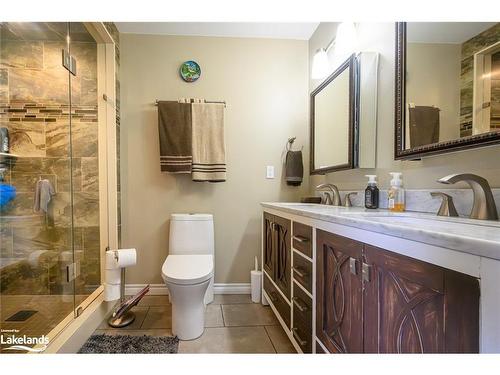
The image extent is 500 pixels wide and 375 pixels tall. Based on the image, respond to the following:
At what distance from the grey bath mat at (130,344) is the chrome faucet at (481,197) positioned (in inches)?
62.3

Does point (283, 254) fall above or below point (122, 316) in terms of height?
above

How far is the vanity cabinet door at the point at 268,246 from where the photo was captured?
1.93 meters

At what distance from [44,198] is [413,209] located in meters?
2.41

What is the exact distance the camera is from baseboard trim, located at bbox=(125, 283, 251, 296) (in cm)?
237

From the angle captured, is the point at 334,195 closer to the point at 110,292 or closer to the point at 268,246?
the point at 268,246

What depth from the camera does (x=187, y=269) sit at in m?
1.74

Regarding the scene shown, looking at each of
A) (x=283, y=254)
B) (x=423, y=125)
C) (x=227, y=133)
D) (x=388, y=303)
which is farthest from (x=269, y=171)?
(x=388, y=303)

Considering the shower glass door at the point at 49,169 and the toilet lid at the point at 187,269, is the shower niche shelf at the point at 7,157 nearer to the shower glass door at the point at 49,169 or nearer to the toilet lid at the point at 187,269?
the shower glass door at the point at 49,169

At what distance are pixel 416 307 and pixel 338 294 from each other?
382 millimetres

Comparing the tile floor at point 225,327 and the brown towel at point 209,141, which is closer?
the tile floor at point 225,327

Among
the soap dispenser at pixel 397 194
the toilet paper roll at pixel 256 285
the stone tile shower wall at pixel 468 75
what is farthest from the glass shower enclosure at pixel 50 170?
the stone tile shower wall at pixel 468 75

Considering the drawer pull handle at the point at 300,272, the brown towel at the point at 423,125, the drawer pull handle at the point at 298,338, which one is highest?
the brown towel at the point at 423,125

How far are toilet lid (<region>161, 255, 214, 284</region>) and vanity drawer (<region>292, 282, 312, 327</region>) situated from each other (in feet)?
1.84

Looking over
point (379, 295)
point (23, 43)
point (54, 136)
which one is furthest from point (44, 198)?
point (379, 295)
